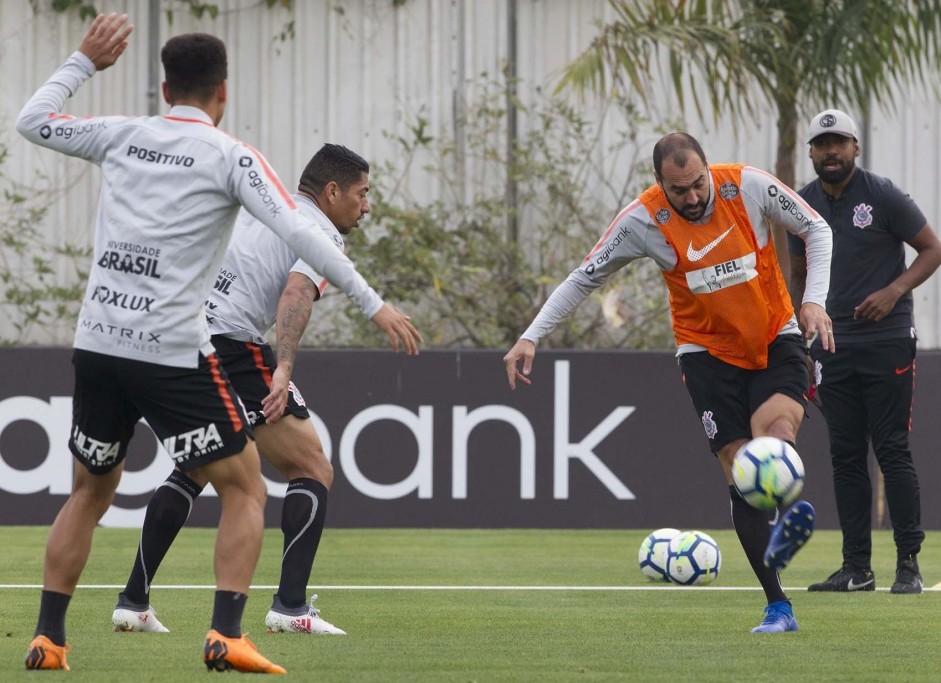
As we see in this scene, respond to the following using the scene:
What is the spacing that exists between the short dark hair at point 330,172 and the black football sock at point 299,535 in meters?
1.20

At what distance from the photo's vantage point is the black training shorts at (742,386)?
21.0 feet

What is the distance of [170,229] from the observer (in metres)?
4.92

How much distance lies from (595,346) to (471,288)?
131 cm

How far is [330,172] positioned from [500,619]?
2.05 m

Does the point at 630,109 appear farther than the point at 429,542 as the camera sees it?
Yes

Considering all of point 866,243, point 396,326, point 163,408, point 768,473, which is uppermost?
point 866,243

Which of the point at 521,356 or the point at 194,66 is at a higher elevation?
the point at 194,66

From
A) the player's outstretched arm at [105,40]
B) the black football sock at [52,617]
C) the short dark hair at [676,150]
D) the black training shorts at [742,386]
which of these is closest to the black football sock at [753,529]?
the black training shorts at [742,386]

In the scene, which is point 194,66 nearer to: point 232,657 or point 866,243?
point 232,657

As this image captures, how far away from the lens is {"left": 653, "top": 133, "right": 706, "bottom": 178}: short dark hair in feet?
20.2

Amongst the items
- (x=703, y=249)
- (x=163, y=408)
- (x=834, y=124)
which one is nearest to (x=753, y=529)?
(x=703, y=249)

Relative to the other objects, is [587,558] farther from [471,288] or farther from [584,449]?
[471,288]

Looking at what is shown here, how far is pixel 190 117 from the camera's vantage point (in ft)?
16.5

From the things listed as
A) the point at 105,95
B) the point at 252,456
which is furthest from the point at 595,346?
the point at 252,456
